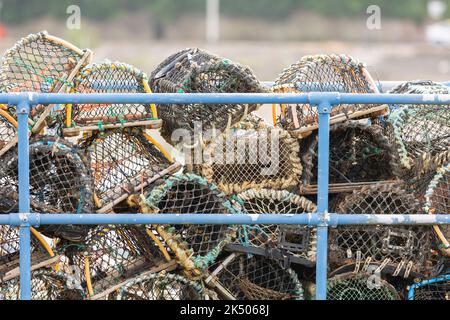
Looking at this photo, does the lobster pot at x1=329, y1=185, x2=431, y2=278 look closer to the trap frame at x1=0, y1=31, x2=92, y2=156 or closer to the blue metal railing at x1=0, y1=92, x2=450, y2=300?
the blue metal railing at x1=0, y1=92, x2=450, y2=300

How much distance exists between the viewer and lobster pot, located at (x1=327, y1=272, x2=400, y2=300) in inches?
173

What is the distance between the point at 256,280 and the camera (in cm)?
452

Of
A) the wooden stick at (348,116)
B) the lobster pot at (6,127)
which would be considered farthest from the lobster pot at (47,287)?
the wooden stick at (348,116)

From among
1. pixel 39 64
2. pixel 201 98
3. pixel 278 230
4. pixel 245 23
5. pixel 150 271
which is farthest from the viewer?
pixel 245 23

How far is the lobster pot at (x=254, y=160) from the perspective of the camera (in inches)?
179

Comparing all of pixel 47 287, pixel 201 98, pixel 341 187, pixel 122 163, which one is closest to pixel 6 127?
pixel 122 163

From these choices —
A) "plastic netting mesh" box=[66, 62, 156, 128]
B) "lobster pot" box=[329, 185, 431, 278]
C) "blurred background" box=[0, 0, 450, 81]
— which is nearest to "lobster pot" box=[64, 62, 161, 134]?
"plastic netting mesh" box=[66, 62, 156, 128]

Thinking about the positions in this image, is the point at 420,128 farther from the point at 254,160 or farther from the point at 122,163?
the point at 122,163

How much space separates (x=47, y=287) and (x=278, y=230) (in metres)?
1.10

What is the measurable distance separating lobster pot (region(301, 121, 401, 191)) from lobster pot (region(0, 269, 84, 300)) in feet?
3.94

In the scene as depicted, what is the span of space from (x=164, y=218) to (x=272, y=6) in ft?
140

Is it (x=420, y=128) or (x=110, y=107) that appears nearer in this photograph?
(x=110, y=107)

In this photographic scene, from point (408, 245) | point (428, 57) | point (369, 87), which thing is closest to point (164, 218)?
point (408, 245)
